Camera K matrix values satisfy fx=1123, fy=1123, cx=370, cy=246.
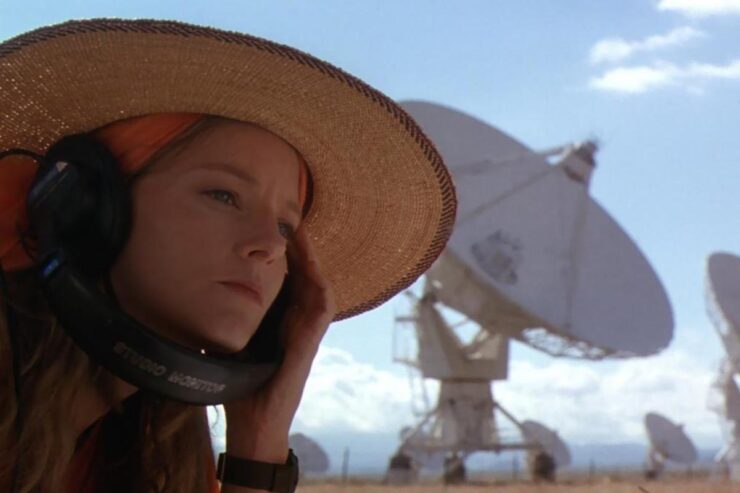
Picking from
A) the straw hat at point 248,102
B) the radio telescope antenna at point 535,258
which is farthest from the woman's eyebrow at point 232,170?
the radio telescope antenna at point 535,258

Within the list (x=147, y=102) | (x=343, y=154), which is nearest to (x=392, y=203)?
(x=343, y=154)

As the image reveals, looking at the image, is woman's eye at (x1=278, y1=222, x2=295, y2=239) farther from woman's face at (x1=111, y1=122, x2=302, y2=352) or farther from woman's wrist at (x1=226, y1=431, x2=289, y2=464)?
woman's wrist at (x1=226, y1=431, x2=289, y2=464)

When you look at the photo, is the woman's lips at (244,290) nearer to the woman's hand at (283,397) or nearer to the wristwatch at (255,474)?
the woman's hand at (283,397)

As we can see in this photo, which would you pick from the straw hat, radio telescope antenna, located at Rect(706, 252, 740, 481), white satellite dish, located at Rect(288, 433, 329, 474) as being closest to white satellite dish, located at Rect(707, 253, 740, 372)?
radio telescope antenna, located at Rect(706, 252, 740, 481)

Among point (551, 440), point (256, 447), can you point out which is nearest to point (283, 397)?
point (256, 447)

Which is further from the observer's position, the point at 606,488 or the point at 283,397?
the point at 606,488

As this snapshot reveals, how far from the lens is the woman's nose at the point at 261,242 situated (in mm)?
2236

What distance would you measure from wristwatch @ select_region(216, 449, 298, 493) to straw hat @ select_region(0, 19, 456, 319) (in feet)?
2.35

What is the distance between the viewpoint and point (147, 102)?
2.35m

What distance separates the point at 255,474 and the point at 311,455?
28.3m

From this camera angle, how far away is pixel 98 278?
2.16 m

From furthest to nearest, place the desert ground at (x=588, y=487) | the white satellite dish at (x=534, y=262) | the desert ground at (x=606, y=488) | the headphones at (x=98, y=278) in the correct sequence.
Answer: the white satellite dish at (x=534, y=262) < the desert ground at (x=588, y=487) < the desert ground at (x=606, y=488) < the headphones at (x=98, y=278)

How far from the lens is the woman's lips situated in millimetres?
2223

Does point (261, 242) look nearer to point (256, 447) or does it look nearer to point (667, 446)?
point (256, 447)
